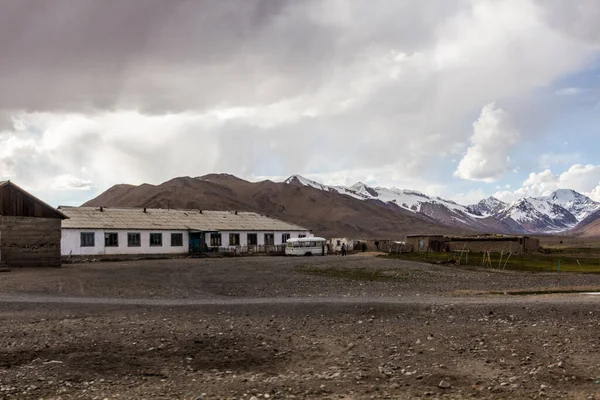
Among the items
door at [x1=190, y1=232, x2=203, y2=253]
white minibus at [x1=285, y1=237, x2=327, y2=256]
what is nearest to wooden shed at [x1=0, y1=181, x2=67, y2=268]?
door at [x1=190, y1=232, x2=203, y2=253]

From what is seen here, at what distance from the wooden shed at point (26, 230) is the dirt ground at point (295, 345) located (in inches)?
693

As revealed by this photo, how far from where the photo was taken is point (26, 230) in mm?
43250

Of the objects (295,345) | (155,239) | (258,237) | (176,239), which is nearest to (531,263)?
(258,237)

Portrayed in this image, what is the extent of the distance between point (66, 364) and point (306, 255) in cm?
5524

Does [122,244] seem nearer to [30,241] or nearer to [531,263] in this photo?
[30,241]

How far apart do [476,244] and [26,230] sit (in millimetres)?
57040

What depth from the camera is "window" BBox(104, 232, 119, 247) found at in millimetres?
61472

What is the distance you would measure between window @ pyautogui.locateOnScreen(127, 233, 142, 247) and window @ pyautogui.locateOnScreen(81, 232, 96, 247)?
394cm

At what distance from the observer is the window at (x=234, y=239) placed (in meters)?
72.2

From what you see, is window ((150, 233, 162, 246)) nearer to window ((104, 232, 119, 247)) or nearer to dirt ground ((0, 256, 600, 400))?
window ((104, 232, 119, 247))

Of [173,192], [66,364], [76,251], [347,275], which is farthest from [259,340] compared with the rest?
[173,192]

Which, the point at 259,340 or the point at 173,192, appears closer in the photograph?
the point at 259,340

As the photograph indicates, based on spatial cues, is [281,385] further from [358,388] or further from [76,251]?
[76,251]

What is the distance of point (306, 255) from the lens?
6788 cm
